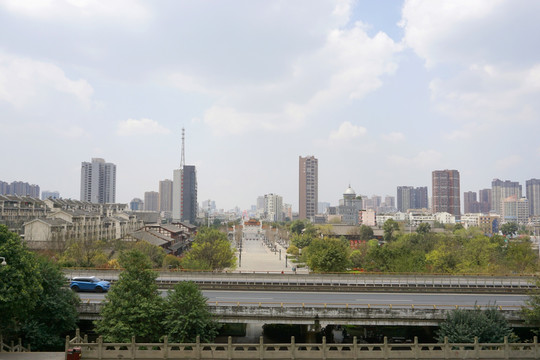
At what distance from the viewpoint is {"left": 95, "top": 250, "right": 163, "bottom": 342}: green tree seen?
19219 millimetres

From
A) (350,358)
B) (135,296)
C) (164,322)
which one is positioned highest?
(135,296)

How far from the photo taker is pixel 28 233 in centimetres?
5653

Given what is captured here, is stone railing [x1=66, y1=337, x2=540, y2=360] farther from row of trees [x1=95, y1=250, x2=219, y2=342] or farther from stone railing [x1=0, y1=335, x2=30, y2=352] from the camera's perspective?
stone railing [x1=0, y1=335, x2=30, y2=352]

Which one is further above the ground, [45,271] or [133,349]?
[45,271]

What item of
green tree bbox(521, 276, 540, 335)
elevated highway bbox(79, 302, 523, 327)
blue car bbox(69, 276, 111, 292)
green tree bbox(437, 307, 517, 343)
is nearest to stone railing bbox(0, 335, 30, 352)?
elevated highway bbox(79, 302, 523, 327)

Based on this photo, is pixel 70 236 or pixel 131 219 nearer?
pixel 70 236

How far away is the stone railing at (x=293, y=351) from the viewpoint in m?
18.2

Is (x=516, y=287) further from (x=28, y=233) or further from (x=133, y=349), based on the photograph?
(x=28, y=233)

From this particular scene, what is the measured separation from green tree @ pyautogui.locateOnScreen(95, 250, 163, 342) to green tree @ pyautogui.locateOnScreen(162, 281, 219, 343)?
59cm

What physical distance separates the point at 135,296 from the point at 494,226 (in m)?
163

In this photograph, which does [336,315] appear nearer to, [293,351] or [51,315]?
[293,351]

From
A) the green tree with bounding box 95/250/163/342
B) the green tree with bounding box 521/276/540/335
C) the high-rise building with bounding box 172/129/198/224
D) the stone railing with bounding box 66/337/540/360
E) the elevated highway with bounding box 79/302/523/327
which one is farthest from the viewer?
the high-rise building with bounding box 172/129/198/224

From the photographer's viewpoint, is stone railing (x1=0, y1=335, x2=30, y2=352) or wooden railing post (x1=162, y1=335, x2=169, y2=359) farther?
stone railing (x1=0, y1=335, x2=30, y2=352)

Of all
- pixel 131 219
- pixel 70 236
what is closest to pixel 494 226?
pixel 131 219
